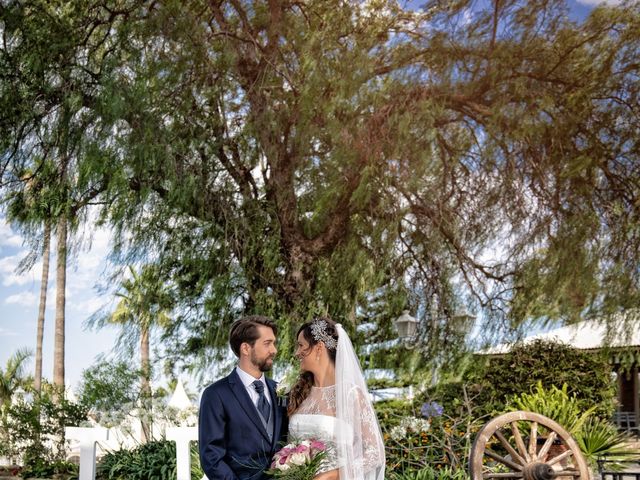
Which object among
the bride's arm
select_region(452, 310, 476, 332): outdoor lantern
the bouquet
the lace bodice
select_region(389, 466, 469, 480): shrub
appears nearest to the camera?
the bouquet

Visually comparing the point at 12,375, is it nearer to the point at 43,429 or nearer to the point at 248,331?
the point at 43,429

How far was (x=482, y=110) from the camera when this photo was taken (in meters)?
9.02

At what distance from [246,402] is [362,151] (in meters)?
5.61

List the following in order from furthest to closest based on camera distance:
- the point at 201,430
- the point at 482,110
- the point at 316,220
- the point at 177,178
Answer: the point at 316,220 → the point at 482,110 → the point at 177,178 → the point at 201,430

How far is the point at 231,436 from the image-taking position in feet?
10.5

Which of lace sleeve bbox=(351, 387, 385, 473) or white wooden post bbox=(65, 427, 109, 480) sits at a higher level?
lace sleeve bbox=(351, 387, 385, 473)

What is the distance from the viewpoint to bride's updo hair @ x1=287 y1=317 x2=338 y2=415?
3.53 meters

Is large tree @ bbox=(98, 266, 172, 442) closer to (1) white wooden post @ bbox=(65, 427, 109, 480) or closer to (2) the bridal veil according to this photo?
(1) white wooden post @ bbox=(65, 427, 109, 480)

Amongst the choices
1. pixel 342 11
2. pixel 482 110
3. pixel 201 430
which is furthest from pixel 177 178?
pixel 201 430

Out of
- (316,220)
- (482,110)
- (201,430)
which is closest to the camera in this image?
(201,430)

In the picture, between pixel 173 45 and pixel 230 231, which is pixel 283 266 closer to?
pixel 230 231

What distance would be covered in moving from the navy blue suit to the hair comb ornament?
1.38ft

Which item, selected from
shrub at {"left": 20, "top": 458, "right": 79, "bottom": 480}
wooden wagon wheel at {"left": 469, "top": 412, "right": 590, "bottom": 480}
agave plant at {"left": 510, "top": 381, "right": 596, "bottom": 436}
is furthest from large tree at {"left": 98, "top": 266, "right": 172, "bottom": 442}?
wooden wagon wheel at {"left": 469, "top": 412, "right": 590, "bottom": 480}

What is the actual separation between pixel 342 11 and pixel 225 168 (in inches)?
89.9
